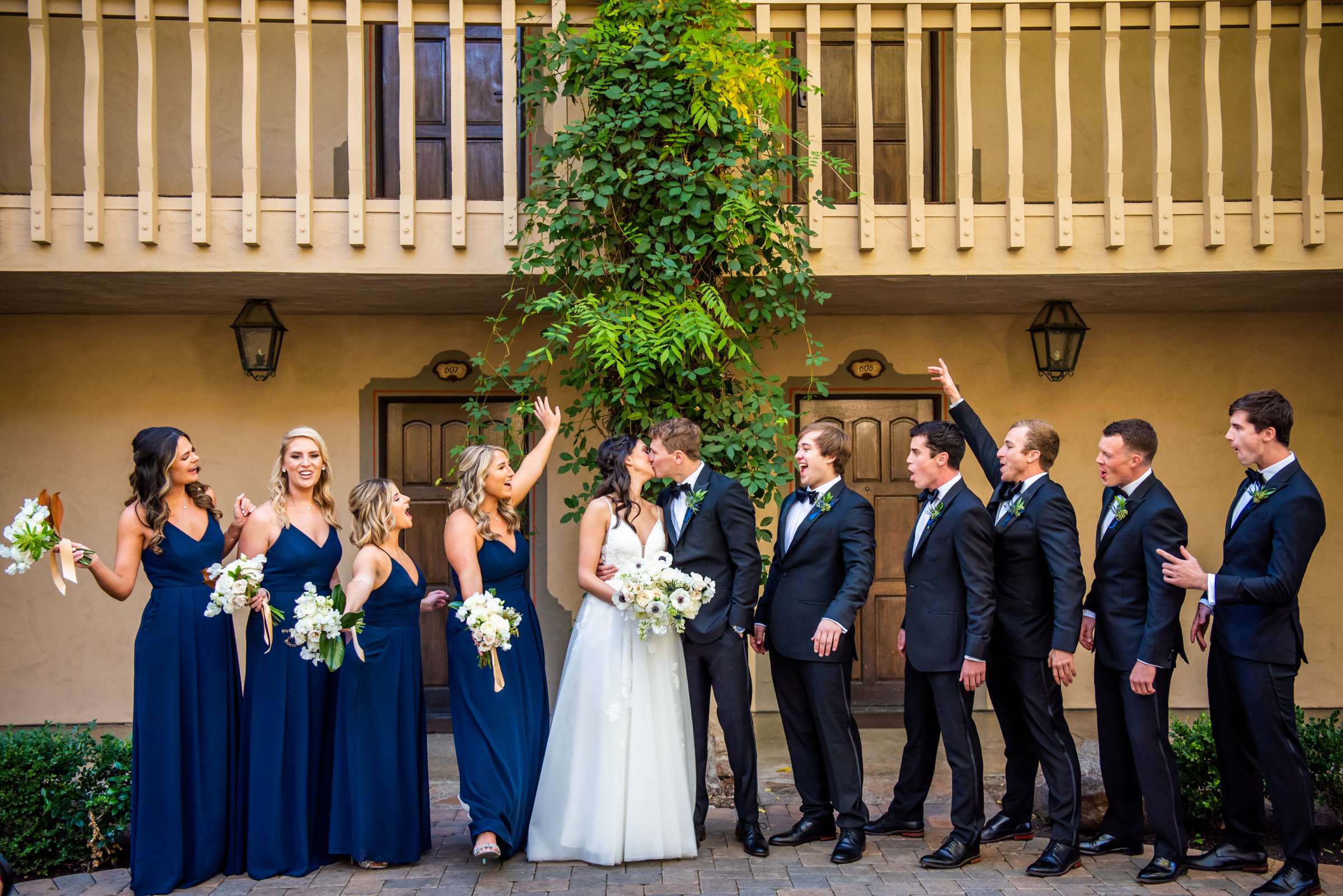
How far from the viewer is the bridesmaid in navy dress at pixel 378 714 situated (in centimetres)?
498

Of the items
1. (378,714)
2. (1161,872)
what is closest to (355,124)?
(378,714)

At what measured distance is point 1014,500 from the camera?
5121 millimetres

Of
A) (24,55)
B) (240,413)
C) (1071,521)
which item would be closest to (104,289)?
(240,413)

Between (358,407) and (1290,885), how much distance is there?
265 inches

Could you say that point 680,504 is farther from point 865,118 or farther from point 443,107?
point 443,107

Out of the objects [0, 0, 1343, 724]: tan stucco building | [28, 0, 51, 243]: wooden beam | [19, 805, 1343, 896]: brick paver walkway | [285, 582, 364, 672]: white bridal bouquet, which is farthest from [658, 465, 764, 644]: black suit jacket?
[28, 0, 51, 243]: wooden beam

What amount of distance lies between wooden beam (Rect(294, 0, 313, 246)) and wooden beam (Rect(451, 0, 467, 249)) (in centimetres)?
88

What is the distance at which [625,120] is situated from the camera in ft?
20.6

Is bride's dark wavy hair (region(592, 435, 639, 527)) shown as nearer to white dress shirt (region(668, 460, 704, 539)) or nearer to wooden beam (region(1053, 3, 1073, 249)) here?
white dress shirt (region(668, 460, 704, 539))

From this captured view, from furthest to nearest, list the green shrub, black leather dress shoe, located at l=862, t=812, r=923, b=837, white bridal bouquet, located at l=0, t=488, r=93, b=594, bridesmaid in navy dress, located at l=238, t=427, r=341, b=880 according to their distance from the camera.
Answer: black leather dress shoe, located at l=862, t=812, r=923, b=837
the green shrub
bridesmaid in navy dress, located at l=238, t=427, r=341, b=880
white bridal bouquet, located at l=0, t=488, r=93, b=594

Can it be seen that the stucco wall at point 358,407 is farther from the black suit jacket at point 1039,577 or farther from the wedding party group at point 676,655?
the black suit jacket at point 1039,577

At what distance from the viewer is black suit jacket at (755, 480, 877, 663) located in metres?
5.05

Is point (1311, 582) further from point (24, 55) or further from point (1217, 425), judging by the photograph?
point (24, 55)

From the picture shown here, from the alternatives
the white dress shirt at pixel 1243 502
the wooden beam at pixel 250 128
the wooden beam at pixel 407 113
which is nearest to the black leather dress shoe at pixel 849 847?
the white dress shirt at pixel 1243 502
